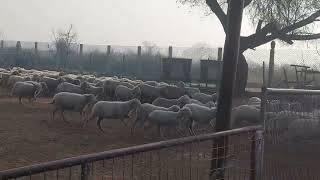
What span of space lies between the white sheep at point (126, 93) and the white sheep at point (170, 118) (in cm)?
567

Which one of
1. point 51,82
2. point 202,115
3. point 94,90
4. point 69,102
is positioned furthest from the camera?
point 51,82

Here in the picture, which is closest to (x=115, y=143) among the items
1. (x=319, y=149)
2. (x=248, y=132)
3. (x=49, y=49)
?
(x=319, y=149)

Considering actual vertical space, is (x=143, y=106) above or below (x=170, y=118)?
above

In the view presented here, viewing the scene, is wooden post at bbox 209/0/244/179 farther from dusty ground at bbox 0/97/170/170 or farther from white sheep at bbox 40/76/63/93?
white sheep at bbox 40/76/63/93

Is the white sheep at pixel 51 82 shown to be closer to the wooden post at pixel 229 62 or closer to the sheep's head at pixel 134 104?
the sheep's head at pixel 134 104

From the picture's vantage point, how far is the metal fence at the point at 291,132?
636 cm

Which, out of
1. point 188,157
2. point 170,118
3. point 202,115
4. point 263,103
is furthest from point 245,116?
point 188,157

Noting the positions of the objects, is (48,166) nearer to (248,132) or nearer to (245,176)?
(248,132)

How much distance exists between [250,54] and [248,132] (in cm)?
2326

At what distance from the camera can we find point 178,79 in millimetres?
29141

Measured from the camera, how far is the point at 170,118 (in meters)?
13.7

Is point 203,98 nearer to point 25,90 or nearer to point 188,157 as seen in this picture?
point 25,90

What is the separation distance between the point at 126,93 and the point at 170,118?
637 cm

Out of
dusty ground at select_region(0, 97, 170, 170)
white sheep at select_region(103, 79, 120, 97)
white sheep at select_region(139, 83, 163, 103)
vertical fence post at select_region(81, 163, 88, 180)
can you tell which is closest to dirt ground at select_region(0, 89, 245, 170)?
dusty ground at select_region(0, 97, 170, 170)
